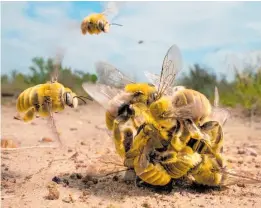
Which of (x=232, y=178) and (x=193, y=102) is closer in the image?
(x=193, y=102)

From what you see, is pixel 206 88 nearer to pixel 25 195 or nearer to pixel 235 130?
pixel 235 130

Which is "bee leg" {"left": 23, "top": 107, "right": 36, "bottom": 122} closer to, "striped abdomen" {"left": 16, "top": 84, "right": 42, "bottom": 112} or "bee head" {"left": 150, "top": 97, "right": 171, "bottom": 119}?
"striped abdomen" {"left": 16, "top": 84, "right": 42, "bottom": 112}

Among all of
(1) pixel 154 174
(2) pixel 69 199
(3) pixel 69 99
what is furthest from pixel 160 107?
(3) pixel 69 99

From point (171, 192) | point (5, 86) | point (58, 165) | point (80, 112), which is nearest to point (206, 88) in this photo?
point (80, 112)

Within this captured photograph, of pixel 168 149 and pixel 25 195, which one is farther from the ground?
pixel 168 149

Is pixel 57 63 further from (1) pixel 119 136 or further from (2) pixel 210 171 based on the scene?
(2) pixel 210 171

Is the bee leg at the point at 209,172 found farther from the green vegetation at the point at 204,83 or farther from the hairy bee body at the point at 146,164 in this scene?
the green vegetation at the point at 204,83

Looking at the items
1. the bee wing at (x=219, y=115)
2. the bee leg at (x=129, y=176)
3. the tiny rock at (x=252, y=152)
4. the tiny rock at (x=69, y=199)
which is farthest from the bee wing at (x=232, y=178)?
the tiny rock at (x=252, y=152)

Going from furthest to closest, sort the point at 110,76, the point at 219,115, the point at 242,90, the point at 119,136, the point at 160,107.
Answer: the point at 242,90, the point at 219,115, the point at 110,76, the point at 119,136, the point at 160,107

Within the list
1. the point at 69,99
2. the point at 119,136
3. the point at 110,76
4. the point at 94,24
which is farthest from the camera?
the point at 94,24
